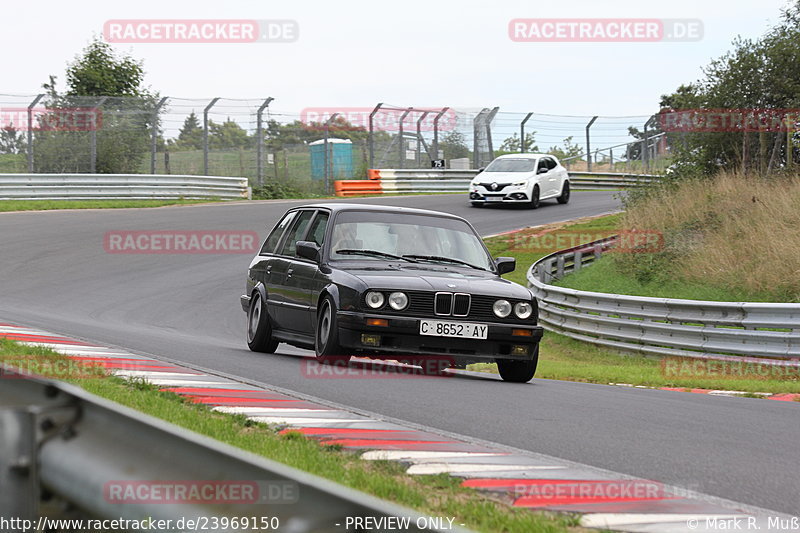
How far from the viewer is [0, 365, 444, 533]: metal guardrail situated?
2.36m

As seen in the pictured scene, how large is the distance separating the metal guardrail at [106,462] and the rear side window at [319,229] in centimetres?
758

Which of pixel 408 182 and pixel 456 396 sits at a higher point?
pixel 408 182

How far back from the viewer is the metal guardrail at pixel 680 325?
13805 mm

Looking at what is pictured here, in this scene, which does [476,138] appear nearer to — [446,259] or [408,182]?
[408,182]

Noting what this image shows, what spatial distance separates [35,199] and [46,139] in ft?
8.92

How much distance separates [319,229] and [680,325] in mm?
6715

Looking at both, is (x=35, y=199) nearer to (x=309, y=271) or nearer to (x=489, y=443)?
(x=309, y=271)

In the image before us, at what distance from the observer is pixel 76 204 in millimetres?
29094

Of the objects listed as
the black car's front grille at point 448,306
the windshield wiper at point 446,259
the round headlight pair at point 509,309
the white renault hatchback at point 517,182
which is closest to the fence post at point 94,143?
the white renault hatchback at point 517,182

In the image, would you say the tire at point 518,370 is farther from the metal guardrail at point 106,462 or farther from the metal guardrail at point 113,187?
the metal guardrail at point 113,187

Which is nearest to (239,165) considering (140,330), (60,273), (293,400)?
(60,273)

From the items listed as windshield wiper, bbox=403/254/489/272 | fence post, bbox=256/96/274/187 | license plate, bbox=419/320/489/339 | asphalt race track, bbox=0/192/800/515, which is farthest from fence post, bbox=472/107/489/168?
license plate, bbox=419/320/489/339

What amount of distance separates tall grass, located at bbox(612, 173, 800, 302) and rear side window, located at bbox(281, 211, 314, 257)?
8.44 metres
